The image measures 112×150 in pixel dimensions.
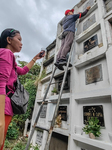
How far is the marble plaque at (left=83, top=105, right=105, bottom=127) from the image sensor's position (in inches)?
81.5

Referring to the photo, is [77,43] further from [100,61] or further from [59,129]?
[59,129]

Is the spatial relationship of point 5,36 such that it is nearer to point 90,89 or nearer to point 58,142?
point 90,89

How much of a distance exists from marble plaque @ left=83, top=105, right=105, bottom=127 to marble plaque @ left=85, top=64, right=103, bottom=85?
737mm

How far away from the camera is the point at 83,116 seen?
2451 mm

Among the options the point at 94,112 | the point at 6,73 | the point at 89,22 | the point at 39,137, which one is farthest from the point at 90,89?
the point at 39,137

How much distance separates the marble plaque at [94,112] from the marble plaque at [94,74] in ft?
2.42

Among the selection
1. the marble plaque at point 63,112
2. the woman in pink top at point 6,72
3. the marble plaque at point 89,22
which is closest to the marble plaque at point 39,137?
the marble plaque at point 63,112

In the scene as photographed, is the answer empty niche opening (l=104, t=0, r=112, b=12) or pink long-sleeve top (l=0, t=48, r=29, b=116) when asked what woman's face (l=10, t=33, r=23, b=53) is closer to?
pink long-sleeve top (l=0, t=48, r=29, b=116)

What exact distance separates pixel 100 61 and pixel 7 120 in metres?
2.65

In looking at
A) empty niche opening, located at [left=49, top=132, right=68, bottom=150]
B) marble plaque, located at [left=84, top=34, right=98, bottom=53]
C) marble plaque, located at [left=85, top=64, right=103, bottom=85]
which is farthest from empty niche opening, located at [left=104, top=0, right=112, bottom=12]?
empty niche opening, located at [left=49, top=132, right=68, bottom=150]

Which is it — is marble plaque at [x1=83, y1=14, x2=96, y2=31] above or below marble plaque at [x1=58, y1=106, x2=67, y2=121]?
above

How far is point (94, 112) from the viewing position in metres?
2.24

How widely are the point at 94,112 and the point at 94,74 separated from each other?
3.50 feet

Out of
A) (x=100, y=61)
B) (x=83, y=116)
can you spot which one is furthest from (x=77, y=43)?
(x=83, y=116)
